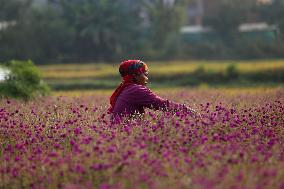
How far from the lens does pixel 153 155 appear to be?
5.85m

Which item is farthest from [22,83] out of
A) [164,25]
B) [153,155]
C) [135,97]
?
[164,25]

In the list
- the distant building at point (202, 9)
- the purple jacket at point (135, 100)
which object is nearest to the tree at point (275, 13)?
the distant building at point (202, 9)

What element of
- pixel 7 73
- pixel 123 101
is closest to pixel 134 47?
pixel 7 73

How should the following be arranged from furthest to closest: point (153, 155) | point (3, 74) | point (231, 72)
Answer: point (231, 72)
point (3, 74)
point (153, 155)

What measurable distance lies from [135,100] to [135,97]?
0.13 ft

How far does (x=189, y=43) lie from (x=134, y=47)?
510 cm

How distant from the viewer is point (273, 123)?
23.9ft

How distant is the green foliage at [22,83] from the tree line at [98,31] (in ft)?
78.1

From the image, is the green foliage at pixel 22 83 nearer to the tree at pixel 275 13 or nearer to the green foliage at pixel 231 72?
the green foliage at pixel 231 72

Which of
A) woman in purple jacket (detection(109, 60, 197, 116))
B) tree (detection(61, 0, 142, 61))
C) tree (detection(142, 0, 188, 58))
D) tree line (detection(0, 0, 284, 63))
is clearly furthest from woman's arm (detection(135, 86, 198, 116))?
tree (detection(142, 0, 188, 58))

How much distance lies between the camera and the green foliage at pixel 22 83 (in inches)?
613

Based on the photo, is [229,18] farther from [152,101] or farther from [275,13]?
[152,101]

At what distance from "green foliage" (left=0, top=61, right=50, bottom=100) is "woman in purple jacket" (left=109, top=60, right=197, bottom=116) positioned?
7139 millimetres

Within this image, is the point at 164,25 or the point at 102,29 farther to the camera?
the point at 164,25
